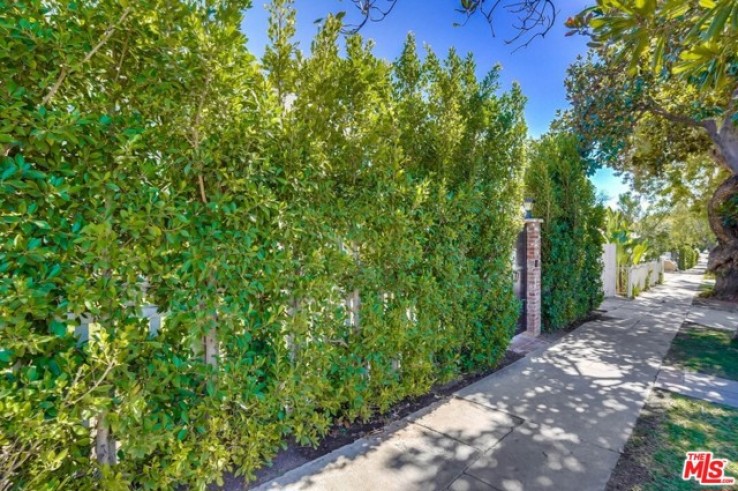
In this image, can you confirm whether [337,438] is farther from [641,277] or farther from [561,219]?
[641,277]

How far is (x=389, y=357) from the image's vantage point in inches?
158

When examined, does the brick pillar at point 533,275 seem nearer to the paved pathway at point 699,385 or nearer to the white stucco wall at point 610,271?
the paved pathway at point 699,385

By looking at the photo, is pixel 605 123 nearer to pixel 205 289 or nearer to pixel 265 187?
pixel 265 187

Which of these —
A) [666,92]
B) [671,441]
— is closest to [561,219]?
[666,92]

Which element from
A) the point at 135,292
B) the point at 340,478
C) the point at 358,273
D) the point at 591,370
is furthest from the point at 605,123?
the point at 135,292

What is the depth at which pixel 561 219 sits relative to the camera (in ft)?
27.4

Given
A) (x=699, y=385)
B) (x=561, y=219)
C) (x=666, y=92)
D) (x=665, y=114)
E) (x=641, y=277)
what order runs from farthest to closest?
(x=641, y=277) → (x=666, y=92) → (x=665, y=114) → (x=561, y=219) → (x=699, y=385)

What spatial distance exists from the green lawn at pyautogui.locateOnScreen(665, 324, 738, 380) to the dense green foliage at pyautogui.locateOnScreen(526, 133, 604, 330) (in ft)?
6.66

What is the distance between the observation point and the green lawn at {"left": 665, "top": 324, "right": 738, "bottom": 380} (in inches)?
223

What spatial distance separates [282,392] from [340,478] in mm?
881

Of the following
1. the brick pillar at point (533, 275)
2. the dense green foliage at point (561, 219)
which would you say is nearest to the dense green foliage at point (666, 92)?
the dense green foliage at point (561, 219)

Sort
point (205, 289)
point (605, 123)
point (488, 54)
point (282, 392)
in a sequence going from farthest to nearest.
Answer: point (605, 123) < point (488, 54) < point (282, 392) < point (205, 289)

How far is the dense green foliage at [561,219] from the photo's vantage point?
7875 millimetres

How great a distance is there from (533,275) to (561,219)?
6.25ft
